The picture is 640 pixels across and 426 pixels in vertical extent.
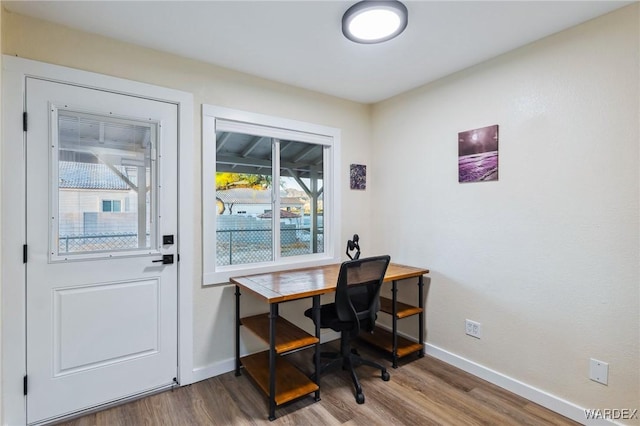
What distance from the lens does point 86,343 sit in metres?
1.99

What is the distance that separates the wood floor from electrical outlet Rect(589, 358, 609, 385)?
1.03ft

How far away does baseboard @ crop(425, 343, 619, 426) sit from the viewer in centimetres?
192

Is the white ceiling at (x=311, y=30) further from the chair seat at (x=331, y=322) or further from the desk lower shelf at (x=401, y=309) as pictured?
the desk lower shelf at (x=401, y=309)

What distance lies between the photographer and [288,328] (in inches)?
92.1

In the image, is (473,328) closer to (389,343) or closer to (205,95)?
(389,343)

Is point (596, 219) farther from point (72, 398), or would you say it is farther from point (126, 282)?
point (72, 398)

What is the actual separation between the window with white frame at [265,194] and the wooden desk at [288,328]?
256 millimetres

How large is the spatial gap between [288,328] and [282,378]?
0.33 metres

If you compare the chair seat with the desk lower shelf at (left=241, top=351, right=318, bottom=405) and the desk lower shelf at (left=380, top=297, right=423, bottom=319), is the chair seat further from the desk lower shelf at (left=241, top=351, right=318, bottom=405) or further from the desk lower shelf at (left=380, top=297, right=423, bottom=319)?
the desk lower shelf at (left=380, top=297, right=423, bottom=319)

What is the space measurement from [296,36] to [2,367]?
8.48 ft

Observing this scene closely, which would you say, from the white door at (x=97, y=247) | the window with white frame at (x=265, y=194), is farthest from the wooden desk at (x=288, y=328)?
the white door at (x=97, y=247)

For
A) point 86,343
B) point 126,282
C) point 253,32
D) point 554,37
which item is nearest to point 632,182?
point 554,37

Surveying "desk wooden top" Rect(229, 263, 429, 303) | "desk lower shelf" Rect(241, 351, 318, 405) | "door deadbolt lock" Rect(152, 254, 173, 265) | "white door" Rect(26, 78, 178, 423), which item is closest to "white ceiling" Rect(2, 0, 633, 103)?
"white door" Rect(26, 78, 178, 423)

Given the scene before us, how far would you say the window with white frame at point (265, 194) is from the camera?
8.05 feet
